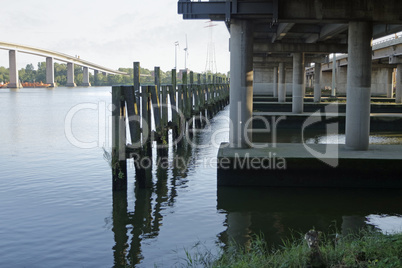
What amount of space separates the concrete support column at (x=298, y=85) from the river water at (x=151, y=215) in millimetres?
16361

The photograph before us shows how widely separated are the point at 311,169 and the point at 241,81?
11.6ft

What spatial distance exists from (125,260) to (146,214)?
2.84 m

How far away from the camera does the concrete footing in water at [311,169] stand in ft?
41.0

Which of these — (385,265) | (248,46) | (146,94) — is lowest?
(385,265)

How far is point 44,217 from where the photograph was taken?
10609 mm

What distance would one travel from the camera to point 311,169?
12.7 m

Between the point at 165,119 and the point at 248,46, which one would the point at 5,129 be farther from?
the point at 248,46

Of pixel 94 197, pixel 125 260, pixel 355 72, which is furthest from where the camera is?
pixel 355 72

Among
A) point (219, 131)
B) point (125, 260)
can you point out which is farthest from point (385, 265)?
point (219, 131)

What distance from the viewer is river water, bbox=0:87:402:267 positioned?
27.8 ft

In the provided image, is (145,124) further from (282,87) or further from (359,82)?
(282,87)

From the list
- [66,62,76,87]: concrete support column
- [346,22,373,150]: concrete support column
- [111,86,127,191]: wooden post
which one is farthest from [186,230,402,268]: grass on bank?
[66,62,76,87]: concrete support column

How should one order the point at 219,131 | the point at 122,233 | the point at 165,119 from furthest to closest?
1. the point at 219,131
2. the point at 165,119
3. the point at 122,233

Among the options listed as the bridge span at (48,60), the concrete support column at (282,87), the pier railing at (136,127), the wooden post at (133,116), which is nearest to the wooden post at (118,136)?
the pier railing at (136,127)
